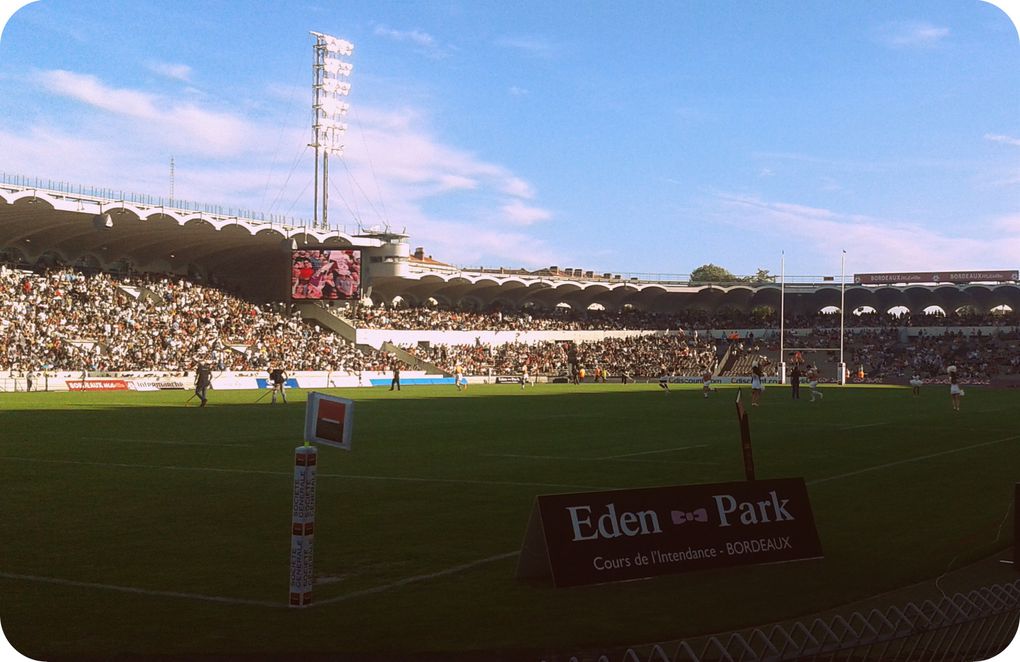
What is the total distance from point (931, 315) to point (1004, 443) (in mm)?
87957

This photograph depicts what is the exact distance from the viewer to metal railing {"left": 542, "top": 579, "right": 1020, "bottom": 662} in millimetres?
6527

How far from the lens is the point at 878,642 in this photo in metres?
6.45

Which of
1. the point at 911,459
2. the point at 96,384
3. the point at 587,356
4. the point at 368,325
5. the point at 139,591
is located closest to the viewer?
the point at 139,591

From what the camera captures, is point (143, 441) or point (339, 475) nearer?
point (339, 475)

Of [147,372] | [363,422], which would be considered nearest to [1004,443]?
[363,422]

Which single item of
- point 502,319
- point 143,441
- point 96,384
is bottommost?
point 96,384

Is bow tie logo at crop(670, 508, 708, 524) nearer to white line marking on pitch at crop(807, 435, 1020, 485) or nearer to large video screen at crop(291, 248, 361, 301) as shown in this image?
white line marking on pitch at crop(807, 435, 1020, 485)

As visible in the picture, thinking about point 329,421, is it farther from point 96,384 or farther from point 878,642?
point 96,384

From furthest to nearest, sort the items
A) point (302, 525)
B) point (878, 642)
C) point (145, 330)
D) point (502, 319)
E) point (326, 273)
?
point (502, 319)
point (326, 273)
point (145, 330)
point (302, 525)
point (878, 642)

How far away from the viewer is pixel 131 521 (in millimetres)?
13242

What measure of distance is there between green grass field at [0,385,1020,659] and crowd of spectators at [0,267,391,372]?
31.2m

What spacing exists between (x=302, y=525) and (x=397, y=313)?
87927 mm

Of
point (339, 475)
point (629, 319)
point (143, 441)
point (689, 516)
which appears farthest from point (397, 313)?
Answer: point (689, 516)

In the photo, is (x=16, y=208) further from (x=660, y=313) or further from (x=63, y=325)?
(x=660, y=313)
